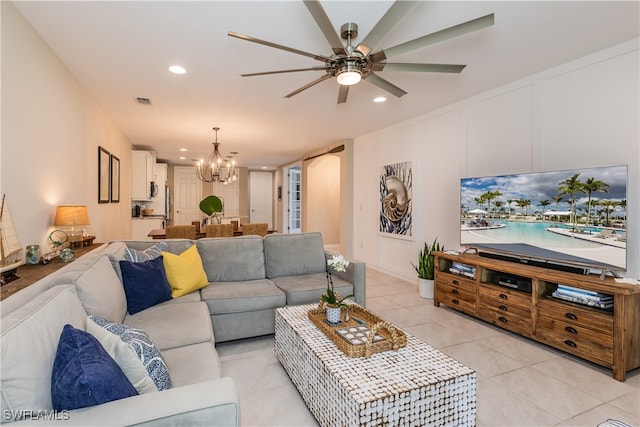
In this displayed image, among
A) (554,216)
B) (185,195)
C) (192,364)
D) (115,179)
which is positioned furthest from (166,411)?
(185,195)

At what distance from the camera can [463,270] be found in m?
3.53

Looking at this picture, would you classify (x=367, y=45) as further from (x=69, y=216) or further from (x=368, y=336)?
(x=69, y=216)

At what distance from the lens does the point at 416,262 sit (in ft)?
15.9

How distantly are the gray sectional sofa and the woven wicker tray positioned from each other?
0.65 meters

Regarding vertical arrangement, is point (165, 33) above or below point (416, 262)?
above

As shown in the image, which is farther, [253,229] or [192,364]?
[253,229]

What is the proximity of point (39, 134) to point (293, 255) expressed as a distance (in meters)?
2.39

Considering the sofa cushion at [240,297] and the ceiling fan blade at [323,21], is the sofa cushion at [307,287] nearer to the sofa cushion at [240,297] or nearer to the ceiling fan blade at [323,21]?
the sofa cushion at [240,297]

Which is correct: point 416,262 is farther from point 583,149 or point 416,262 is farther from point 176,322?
point 176,322

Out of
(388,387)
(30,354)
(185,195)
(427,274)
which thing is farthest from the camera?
(185,195)

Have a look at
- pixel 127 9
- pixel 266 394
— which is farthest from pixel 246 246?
pixel 127 9

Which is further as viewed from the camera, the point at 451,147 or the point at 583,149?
the point at 451,147

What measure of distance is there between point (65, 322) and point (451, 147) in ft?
13.9

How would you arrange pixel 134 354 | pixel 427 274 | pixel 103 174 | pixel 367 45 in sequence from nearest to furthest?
pixel 134 354 < pixel 367 45 < pixel 427 274 < pixel 103 174
